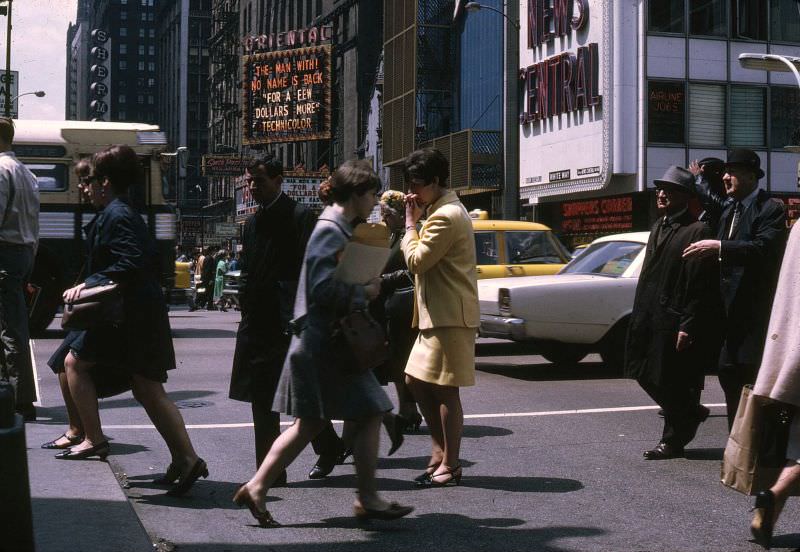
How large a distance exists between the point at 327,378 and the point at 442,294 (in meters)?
1.36

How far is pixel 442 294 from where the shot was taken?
642 cm

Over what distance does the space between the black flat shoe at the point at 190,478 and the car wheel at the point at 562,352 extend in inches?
290

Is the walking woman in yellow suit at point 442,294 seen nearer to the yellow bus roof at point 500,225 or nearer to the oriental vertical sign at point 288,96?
the yellow bus roof at point 500,225

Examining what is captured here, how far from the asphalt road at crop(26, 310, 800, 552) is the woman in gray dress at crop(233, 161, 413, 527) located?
0.22 metres

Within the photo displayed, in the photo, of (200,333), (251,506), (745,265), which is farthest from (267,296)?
(200,333)

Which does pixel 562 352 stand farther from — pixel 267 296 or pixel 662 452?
pixel 267 296

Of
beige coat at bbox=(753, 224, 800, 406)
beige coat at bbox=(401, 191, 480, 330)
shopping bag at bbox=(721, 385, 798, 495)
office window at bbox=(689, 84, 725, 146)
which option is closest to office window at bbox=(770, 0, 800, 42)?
office window at bbox=(689, 84, 725, 146)

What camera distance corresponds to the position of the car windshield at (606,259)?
1285cm

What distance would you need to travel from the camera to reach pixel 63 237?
1741cm

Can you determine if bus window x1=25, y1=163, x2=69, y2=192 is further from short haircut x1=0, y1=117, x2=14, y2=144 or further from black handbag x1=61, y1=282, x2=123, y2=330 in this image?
black handbag x1=61, y1=282, x2=123, y2=330

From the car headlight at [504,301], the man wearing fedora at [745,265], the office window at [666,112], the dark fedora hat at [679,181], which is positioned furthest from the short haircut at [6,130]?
the office window at [666,112]

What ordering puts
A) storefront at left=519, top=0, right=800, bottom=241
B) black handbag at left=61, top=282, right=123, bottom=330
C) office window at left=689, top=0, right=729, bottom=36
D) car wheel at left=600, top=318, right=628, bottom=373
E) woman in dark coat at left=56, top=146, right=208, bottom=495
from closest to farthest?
black handbag at left=61, top=282, right=123, bottom=330 < woman in dark coat at left=56, top=146, right=208, bottom=495 < car wheel at left=600, top=318, right=628, bottom=373 < storefront at left=519, top=0, right=800, bottom=241 < office window at left=689, top=0, right=729, bottom=36

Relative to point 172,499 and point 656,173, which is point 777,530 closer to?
point 172,499

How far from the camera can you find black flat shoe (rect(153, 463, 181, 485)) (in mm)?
6266
